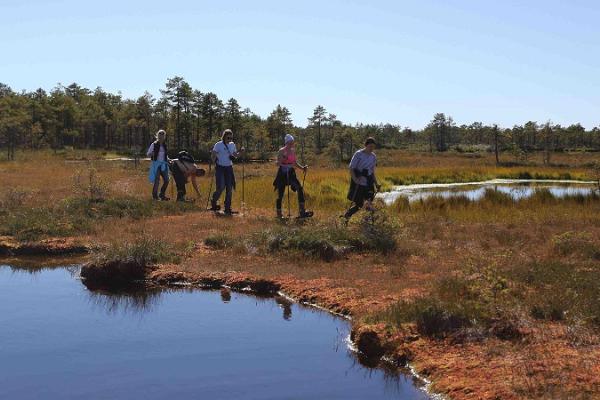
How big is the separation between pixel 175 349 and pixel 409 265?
15.0ft

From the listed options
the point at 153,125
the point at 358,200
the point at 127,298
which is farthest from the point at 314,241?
the point at 153,125

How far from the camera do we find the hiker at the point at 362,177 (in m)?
12.7

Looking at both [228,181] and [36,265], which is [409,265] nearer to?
[36,265]

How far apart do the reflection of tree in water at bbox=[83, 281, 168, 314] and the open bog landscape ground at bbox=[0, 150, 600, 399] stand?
30 centimetres

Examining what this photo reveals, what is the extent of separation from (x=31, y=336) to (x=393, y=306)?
3.98 metres

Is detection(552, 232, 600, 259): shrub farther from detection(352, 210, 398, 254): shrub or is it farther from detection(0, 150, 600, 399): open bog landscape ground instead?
detection(352, 210, 398, 254): shrub

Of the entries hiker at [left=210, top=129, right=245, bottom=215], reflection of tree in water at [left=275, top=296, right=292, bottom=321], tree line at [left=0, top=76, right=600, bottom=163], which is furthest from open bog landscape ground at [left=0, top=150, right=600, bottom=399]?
tree line at [left=0, top=76, right=600, bottom=163]

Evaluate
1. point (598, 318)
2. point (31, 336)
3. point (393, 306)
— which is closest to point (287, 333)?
point (393, 306)

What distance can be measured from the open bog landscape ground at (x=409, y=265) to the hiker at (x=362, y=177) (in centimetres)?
85

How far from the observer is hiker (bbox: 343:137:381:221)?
41.7 feet

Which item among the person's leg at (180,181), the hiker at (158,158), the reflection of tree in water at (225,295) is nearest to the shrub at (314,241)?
the reflection of tree in water at (225,295)

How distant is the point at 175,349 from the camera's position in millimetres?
6840

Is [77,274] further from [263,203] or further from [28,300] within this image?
[263,203]

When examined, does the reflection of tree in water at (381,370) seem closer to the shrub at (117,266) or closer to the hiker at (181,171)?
the shrub at (117,266)
